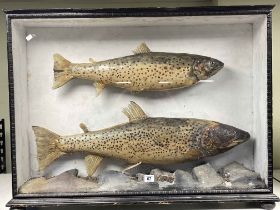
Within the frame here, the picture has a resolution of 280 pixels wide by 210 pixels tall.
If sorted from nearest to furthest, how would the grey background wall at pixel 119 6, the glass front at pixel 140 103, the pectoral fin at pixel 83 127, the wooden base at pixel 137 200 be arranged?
the wooden base at pixel 137 200, the glass front at pixel 140 103, the pectoral fin at pixel 83 127, the grey background wall at pixel 119 6

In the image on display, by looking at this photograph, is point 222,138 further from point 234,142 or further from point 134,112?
point 134,112

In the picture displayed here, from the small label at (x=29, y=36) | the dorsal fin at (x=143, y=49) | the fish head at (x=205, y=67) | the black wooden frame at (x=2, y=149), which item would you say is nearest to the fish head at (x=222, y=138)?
Answer: the fish head at (x=205, y=67)

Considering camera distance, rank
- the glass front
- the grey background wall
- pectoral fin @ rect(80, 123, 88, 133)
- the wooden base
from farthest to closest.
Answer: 1. the grey background wall
2. pectoral fin @ rect(80, 123, 88, 133)
3. the glass front
4. the wooden base

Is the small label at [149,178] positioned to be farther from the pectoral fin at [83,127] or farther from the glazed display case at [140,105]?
the pectoral fin at [83,127]

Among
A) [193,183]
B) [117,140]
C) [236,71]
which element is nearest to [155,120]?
[117,140]

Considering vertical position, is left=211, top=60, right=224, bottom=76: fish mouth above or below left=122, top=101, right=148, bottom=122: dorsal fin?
above

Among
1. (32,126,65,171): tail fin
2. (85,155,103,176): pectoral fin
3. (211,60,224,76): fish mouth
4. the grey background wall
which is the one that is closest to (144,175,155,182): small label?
(85,155,103,176): pectoral fin

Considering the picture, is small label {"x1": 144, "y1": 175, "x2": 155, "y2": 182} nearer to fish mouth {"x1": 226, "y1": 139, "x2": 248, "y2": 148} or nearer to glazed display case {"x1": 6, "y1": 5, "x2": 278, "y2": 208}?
glazed display case {"x1": 6, "y1": 5, "x2": 278, "y2": 208}

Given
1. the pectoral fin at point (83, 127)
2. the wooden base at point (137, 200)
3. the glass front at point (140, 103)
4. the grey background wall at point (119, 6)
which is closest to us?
the wooden base at point (137, 200)
